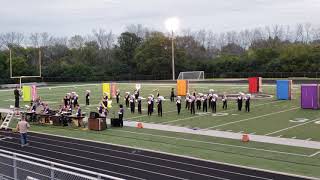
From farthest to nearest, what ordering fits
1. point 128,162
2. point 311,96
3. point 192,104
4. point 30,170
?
point 311,96 < point 192,104 < point 128,162 < point 30,170

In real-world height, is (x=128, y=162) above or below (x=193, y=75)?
below

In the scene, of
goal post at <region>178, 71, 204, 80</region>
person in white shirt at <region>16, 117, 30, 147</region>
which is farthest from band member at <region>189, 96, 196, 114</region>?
goal post at <region>178, 71, 204, 80</region>

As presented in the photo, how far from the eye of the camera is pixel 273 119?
2448 cm

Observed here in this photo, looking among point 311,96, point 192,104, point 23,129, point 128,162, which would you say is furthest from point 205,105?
point 128,162

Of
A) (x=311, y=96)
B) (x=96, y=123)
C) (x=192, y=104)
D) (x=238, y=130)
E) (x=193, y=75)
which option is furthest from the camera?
(x=193, y=75)

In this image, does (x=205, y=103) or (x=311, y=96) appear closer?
(x=311, y=96)

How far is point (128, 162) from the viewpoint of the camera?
602 inches

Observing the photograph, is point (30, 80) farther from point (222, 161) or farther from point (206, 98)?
point (222, 161)

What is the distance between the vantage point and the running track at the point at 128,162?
1336cm

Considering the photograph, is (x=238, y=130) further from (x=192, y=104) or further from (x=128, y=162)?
(x=128, y=162)

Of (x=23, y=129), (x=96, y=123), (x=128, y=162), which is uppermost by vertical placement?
(x=23, y=129)

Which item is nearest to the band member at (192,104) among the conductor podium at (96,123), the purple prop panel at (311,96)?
the conductor podium at (96,123)

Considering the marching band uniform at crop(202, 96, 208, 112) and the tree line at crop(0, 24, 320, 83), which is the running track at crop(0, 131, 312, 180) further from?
the tree line at crop(0, 24, 320, 83)

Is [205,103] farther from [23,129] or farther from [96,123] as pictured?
[23,129]
